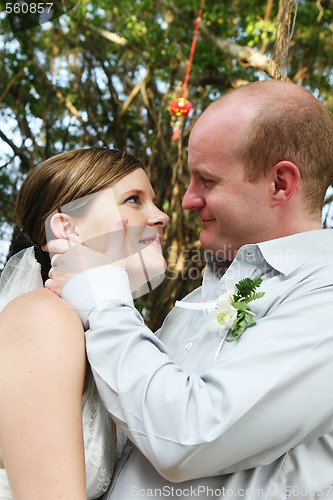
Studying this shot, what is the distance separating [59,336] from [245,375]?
496 millimetres

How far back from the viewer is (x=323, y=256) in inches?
61.6

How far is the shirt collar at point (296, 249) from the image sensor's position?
1.58 metres

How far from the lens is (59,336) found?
1.32 metres

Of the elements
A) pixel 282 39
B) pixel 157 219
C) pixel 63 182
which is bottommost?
pixel 157 219

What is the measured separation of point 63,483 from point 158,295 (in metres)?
3.70

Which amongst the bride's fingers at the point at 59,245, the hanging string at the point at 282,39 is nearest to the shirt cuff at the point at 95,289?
the bride's fingers at the point at 59,245

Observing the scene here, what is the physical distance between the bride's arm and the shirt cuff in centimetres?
5

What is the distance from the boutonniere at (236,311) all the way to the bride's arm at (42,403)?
401 mm

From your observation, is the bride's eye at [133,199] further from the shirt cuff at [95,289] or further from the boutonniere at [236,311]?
the boutonniere at [236,311]

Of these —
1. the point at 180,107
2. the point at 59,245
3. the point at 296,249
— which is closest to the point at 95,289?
the point at 59,245

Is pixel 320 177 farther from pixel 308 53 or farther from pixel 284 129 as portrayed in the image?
pixel 308 53

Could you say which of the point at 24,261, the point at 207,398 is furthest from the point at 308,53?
the point at 207,398

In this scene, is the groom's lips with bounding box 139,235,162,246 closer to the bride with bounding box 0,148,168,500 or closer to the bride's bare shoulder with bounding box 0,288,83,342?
the bride with bounding box 0,148,168,500

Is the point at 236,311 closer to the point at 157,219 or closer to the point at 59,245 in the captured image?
the point at 157,219
